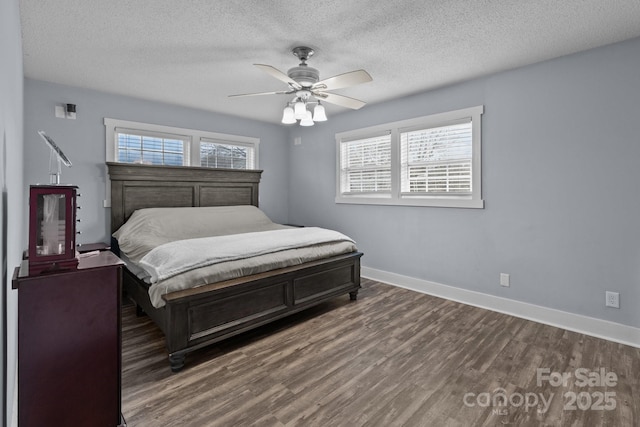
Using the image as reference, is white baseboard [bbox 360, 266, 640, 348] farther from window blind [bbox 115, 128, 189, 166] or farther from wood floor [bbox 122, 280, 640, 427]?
window blind [bbox 115, 128, 189, 166]

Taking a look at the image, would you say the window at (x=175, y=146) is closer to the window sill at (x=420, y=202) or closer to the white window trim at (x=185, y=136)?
the white window trim at (x=185, y=136)

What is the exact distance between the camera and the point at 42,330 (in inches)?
53.6

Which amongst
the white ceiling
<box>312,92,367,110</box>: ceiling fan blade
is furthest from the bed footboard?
the white ceiling

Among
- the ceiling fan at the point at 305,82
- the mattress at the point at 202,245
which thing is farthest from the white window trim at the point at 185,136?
the ceiling fan at the point at 305,82

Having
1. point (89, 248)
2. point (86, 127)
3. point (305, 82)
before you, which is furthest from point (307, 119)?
point (86, 127)

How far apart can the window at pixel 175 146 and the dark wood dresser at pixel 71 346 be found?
297 cm

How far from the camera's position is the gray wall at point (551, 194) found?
8.59 ft

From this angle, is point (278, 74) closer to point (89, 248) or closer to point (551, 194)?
point (89, 248)

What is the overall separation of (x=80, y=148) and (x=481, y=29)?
4.29 metres

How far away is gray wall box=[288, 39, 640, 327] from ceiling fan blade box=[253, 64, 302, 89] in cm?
192

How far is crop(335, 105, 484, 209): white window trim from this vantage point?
3.45m

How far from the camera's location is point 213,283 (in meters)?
2.46

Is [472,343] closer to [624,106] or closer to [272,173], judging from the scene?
[624,106]

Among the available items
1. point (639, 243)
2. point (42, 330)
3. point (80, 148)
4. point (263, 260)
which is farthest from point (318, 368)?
point (80, 148)
